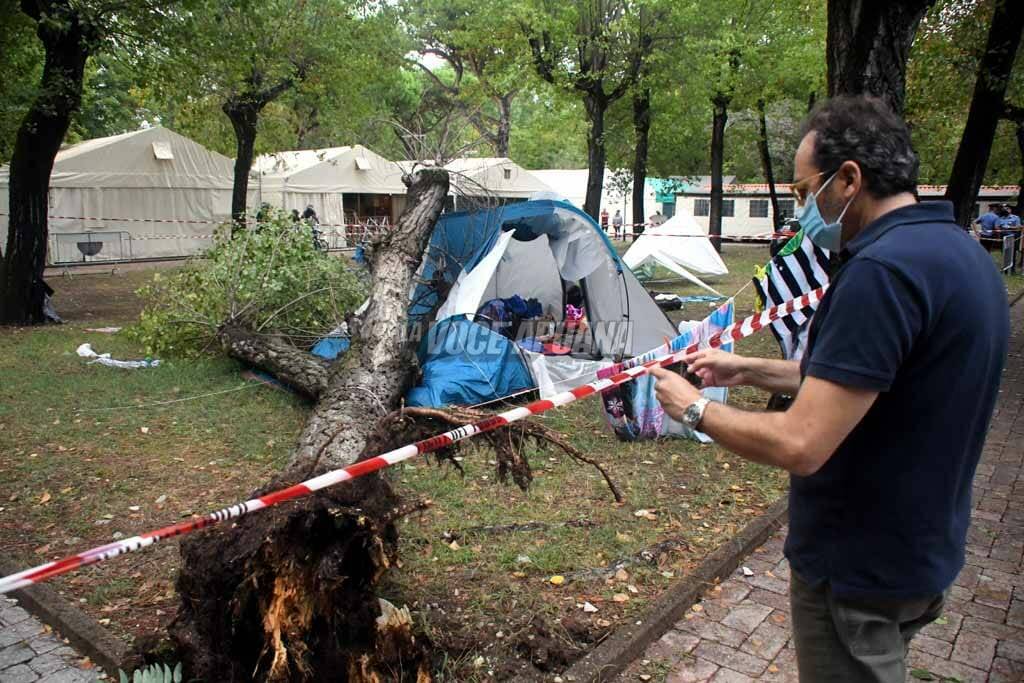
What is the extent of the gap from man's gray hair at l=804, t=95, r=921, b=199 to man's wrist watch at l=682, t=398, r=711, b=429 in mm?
598

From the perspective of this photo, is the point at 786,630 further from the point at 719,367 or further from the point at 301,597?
the point at 301,597

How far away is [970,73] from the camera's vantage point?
11742 millimetres

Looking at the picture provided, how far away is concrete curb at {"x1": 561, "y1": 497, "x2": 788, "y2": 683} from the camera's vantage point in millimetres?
3033

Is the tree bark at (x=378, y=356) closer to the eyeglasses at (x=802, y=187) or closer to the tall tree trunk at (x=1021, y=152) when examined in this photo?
the eyeglasses at (x=802, y=187)

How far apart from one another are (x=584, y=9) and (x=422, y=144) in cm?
1213

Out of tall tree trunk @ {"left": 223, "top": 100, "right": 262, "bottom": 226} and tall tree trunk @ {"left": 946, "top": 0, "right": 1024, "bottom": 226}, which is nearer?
tall tree trunk @ {"left": 946, "top": 0, "right": 1024, "bottom": 226}

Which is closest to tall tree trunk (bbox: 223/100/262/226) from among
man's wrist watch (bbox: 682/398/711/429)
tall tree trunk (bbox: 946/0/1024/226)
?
tall tree trunk (bbox: 946/0/1024/226)

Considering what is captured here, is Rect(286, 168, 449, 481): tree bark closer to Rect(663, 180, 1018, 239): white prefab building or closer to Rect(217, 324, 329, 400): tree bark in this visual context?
Rect(217, 324, 329, 400): tree bark

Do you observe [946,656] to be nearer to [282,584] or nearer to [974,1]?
[282,584]

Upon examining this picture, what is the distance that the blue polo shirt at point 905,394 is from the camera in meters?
1.48

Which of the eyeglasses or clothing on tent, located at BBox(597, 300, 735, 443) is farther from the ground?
the eyeglasses

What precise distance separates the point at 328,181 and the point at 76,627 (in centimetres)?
2477

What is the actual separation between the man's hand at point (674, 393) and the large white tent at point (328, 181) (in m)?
23.9

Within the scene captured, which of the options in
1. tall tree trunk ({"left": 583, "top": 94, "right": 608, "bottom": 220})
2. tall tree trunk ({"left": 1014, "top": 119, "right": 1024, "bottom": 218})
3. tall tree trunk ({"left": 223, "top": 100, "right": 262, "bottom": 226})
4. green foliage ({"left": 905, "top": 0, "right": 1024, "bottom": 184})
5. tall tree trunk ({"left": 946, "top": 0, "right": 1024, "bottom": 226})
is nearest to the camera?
tall tree trunk ({"left": 946, "top": 0, "right": 1024, "bottom": 226})
